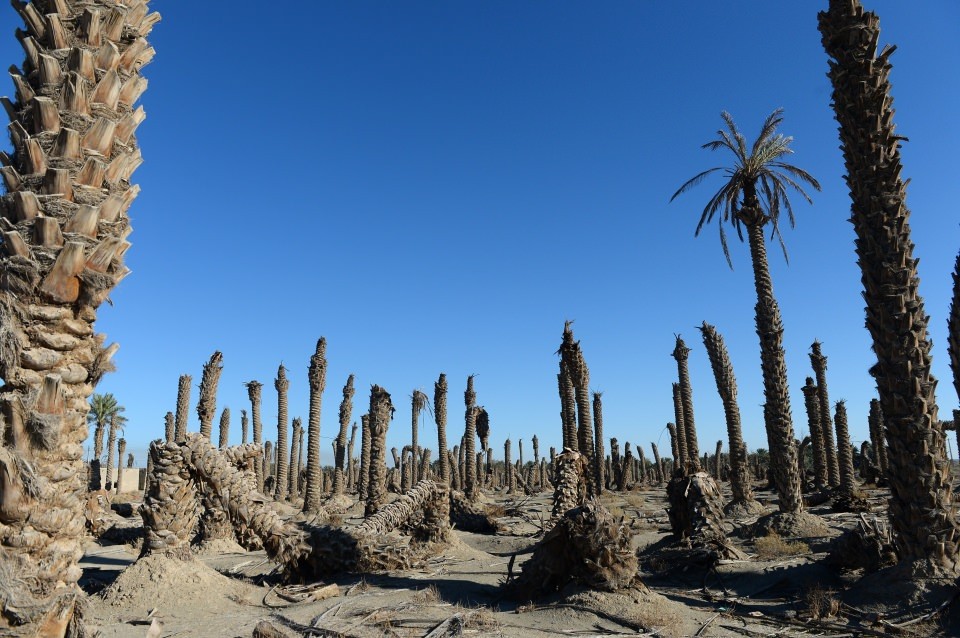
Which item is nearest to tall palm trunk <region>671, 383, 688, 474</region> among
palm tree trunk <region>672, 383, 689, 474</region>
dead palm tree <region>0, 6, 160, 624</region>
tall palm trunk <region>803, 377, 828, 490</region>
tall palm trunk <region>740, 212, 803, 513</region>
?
palm tree trunk <region>672, 383, 689, 474</region>

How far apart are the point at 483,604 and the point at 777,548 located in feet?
20.8

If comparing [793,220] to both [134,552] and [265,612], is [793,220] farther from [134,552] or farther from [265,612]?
[134,552]

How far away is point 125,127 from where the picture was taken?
13.0 ft

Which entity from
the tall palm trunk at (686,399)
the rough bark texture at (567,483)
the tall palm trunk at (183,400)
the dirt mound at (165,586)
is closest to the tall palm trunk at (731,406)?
the tall palm trunk at (686,399)

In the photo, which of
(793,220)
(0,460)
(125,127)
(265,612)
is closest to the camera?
(0,460)

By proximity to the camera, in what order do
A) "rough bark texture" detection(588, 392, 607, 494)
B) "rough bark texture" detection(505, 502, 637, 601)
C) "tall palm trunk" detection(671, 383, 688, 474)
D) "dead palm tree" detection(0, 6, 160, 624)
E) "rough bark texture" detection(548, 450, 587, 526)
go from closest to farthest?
1. "dead palm tree" detection(0, 6, 160, 624)
2. "rough bark texture" detection(505, 502, 637, 601)
3. "rough bark texture" detection(548, 450, 587, 526)
4. "rough bark texture" detection(588, 392, 607, 494)
5. "tall palm trunk" detection(671, 383, 688, 474)

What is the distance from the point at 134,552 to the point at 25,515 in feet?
48.0

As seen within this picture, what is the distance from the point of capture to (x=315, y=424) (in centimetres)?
2527

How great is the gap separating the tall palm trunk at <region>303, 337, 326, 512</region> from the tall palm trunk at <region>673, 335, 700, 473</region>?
15357 mm

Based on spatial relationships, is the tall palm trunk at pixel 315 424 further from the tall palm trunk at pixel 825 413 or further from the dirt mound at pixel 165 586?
the tall palm trunk at pixel 825 413

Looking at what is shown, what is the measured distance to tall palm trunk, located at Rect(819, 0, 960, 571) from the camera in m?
7.96

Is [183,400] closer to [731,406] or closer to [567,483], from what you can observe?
[567,483]

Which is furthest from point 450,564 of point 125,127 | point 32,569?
point 125,127

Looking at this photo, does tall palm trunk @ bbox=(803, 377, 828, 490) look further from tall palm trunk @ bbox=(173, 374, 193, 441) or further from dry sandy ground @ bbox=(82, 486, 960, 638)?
tall palm trunk @ bbox=(173, 374, 193, 441)
